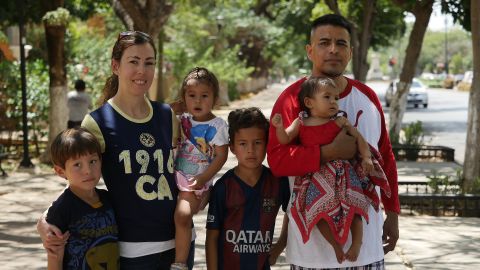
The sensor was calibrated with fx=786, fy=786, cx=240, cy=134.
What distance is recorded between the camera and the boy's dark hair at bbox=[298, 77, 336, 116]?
320cm

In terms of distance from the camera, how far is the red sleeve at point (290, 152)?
3.18 metres

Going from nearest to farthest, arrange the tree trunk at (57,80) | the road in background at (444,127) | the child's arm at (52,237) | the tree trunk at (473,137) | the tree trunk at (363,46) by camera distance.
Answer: the child's arm at (52,237)
the tree trunk at (473,137)
the tree trunk at (57,80)
the tree trunk at (363,46)
the road in background at (444,127)

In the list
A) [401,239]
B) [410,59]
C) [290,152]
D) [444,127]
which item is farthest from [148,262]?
[444,127]

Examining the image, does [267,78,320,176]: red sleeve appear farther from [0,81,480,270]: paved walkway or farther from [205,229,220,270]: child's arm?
[0,81,480,270]: paved walkway

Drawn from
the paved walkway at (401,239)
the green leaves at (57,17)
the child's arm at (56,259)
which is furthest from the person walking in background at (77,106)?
the child's arm at (56,259)

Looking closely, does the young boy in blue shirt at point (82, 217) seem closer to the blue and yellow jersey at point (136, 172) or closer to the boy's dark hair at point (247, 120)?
the blue and yellow jersey at point (136, 172)

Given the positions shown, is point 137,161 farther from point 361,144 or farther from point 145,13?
point 145,13

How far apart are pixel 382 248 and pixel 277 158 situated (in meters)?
0.65

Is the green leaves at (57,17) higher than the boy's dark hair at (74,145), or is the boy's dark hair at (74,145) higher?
the green leaves at (57,17)

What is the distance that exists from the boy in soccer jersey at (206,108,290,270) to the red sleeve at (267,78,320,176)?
0.67 feet

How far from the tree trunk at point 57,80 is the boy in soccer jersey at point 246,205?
1107 cm

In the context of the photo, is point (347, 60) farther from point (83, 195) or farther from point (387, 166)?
point (83, 195)

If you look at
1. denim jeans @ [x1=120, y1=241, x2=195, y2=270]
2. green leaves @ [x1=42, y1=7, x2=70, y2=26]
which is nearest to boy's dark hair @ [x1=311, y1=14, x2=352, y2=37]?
denim jeans @ [x1=120, y1=241, x2=195, y2=270]

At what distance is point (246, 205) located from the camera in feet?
11.7
